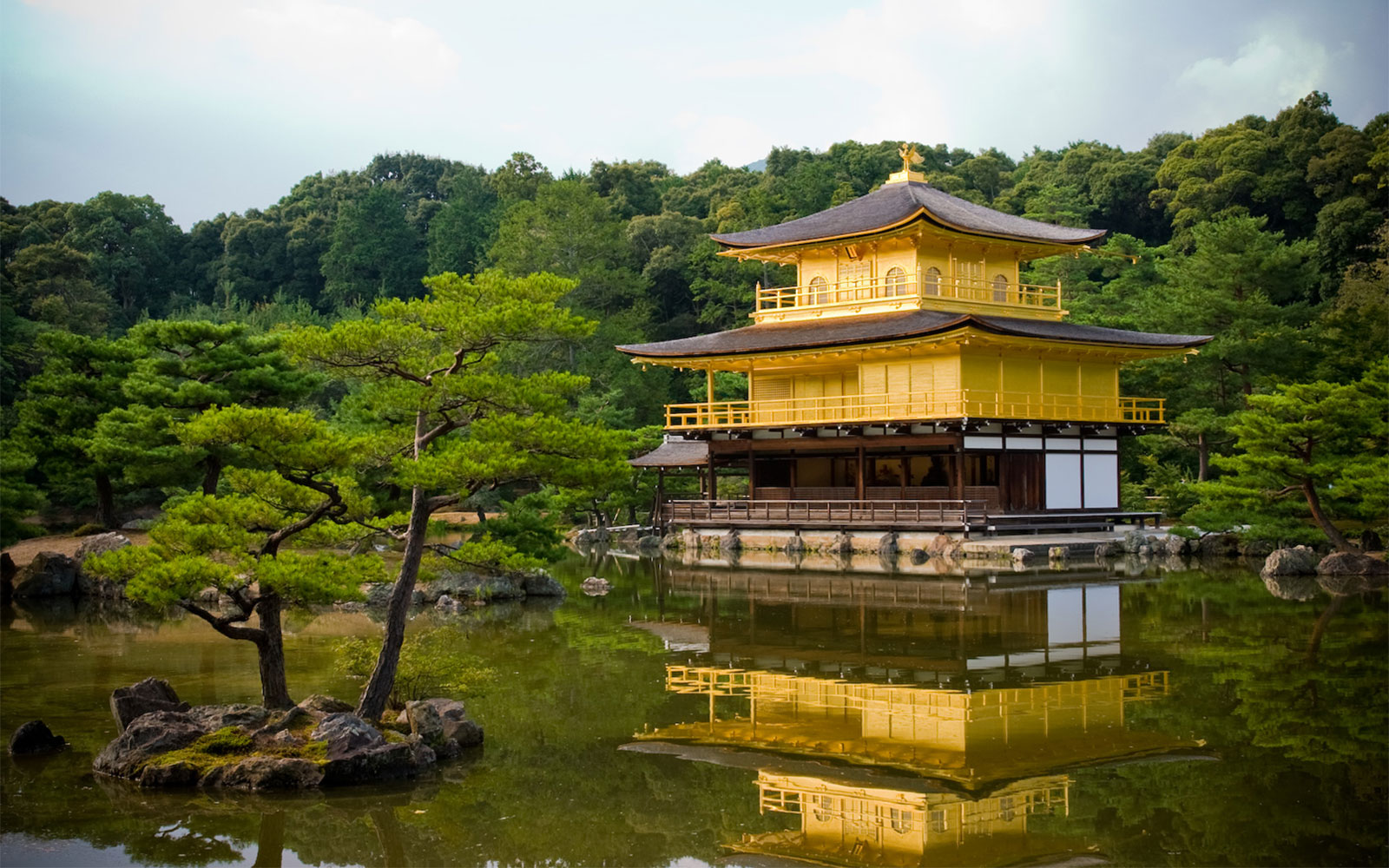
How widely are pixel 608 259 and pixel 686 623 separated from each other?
36971 millimetres

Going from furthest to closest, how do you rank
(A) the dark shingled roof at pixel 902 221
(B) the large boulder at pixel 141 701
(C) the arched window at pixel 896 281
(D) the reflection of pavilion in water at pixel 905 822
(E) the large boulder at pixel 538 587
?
1. (C) the arched window at pixel 896 281
2. (A) the dark shingled roof at pixel 902 221
3. (E) the large boulder at pixel 538 587
4. (B) the large boulder at pixel 141 701
5. (D) the reflection of pavilion in water at pixel 905 822

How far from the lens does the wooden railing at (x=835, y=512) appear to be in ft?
91.5

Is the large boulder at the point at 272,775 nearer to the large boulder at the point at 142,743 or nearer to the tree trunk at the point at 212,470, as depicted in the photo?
the large boulder at the point at 142,743

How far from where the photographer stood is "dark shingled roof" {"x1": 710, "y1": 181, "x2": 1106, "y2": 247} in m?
31.7

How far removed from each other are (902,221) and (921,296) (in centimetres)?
227

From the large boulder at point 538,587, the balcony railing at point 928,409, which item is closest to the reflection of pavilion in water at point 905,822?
the large boulder at point 538,587

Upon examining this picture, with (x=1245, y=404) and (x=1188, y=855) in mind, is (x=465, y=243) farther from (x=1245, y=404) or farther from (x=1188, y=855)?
(x=1188, y=855)

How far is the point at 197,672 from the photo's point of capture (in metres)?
14.0

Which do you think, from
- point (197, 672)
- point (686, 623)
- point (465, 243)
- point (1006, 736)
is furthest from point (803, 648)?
point (465, 243)

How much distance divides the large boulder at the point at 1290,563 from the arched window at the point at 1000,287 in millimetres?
12604

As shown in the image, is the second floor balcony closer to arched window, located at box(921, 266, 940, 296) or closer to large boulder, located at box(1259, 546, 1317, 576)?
arched window, located at box(921, 266, 940, 296)

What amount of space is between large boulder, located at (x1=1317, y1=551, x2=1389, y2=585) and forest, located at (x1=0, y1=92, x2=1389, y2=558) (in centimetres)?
100

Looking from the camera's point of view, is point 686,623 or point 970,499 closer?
point 686,623

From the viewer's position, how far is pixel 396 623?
10531 mm
